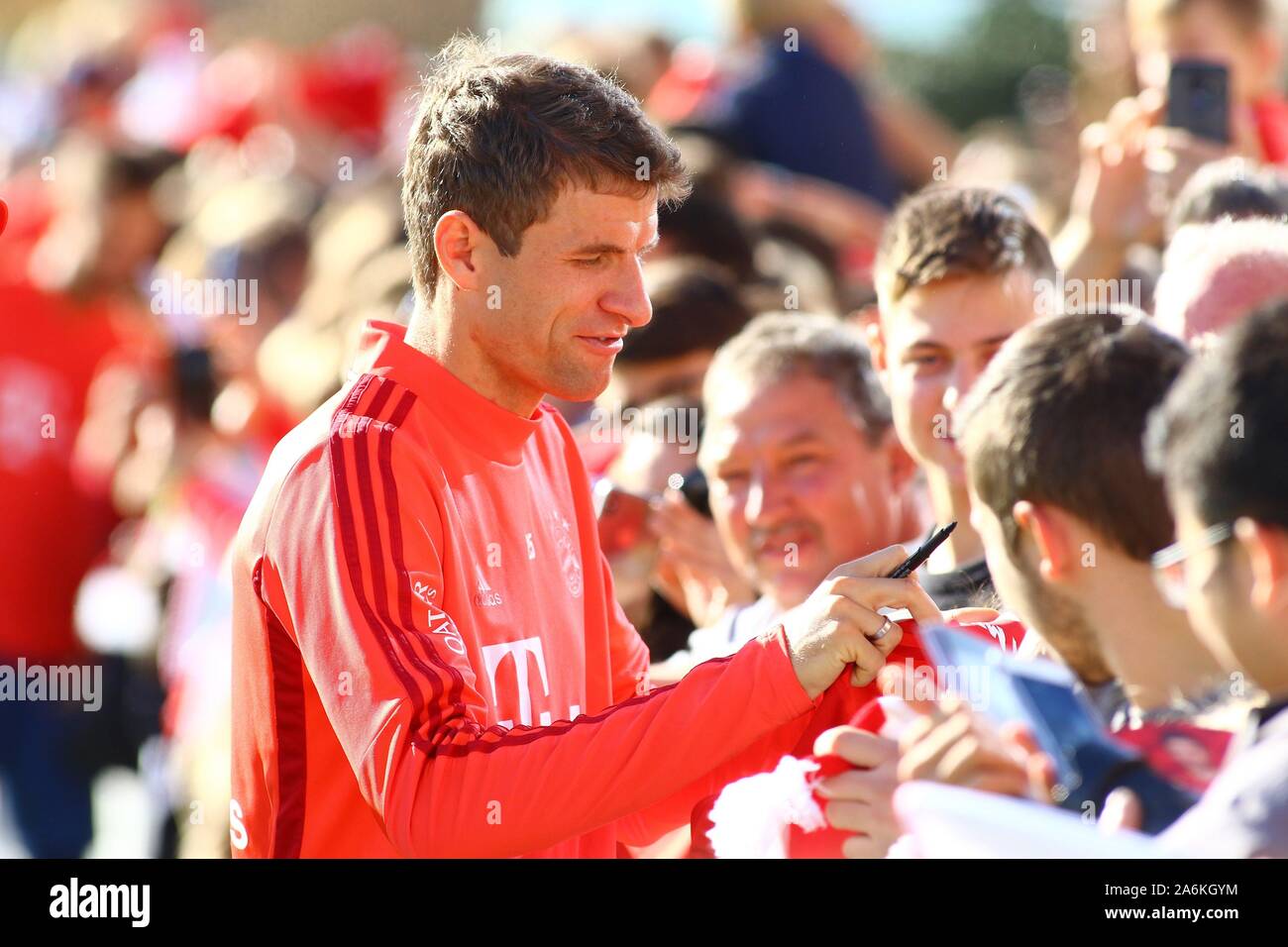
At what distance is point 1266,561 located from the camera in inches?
75.5

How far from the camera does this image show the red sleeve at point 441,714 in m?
2.25

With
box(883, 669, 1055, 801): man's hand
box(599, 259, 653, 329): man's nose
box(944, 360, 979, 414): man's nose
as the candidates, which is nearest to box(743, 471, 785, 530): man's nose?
box(944, 360, 979, 414): man's nose

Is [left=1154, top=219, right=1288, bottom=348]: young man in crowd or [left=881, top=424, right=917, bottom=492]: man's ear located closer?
[left=1154, top=219, right=1288, bottom=348]: young man in crowd

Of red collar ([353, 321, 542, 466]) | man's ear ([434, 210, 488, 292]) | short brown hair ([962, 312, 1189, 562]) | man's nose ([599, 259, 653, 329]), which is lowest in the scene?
short brown hair ([962, 312, 1189, 562])

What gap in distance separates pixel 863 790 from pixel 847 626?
209 millimetres

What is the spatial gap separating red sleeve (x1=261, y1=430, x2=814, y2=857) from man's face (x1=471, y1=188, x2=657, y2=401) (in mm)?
318

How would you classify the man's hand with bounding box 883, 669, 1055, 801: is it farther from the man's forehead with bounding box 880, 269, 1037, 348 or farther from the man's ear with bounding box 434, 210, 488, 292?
the man's forehead with bounding box 880, 269, 1037, 348

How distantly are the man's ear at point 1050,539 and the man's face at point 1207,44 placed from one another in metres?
2.45

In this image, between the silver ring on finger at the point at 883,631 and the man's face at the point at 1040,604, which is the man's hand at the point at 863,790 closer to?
the silver ring on finger at the point at 883,631

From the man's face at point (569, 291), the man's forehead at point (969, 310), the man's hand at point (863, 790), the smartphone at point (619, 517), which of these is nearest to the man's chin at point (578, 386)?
the man's face at point (569, 291)

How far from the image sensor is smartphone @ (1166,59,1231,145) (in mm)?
4195
